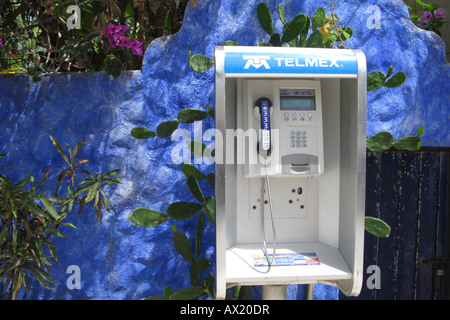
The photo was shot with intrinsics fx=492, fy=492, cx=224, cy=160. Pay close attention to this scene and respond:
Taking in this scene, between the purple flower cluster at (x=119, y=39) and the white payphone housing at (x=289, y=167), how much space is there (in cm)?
72

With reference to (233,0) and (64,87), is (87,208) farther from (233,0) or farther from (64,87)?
(233,0)

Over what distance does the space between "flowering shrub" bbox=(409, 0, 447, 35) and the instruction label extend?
1820 mm

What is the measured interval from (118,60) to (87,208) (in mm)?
858

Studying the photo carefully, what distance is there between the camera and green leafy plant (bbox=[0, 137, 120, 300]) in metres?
2.53

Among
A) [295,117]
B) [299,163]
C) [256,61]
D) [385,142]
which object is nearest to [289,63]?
[256,61]

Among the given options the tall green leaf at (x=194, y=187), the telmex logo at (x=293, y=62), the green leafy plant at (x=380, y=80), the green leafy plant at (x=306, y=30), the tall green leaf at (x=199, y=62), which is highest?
the green leafy plant at (x=306, y=30)

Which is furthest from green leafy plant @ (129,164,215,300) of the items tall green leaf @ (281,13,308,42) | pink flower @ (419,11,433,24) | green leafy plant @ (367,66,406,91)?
pink flower @ (419,11,433,24)

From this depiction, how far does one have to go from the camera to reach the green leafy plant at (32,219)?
253cm

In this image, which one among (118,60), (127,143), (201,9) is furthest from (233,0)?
(127,143)

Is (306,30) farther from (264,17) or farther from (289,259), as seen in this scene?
(289,259)

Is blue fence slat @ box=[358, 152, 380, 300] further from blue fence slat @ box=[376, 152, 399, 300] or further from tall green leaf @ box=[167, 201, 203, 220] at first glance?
tall green leaf @ box=[167, 201, 203, 220]

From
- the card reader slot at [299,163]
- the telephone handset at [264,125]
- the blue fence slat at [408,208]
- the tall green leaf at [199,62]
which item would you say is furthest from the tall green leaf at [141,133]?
the blue fence slat at [408,208]

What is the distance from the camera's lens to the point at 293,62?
2.14 meters

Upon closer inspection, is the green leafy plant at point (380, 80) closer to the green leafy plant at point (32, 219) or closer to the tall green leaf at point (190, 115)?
the tall green leaf at point (190, 115)
